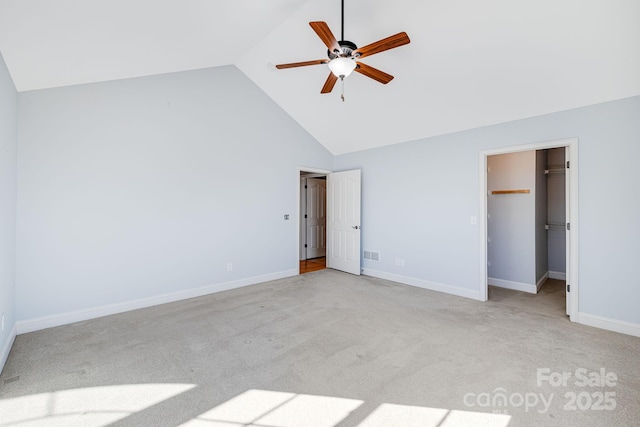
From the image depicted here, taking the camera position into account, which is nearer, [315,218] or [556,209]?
[556,209]

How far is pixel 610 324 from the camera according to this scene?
2.99 meters

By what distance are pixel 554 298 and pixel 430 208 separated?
2.10 meters

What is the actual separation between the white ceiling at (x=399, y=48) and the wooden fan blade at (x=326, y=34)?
96 centimetres

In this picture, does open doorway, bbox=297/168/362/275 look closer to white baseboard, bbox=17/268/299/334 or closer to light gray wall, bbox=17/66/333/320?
light gray wall, bbox=17/66/333/320

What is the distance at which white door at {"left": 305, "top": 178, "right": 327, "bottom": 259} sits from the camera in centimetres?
723

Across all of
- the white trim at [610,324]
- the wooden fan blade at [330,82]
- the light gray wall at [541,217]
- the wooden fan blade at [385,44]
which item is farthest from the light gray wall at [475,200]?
the wooden fan blade at [385,44]

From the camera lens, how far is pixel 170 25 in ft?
9.06

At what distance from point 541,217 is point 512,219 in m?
0.66

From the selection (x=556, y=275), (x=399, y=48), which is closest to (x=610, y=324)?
(x=556, y=275)

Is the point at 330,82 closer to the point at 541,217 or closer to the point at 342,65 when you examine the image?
the point at 342,65

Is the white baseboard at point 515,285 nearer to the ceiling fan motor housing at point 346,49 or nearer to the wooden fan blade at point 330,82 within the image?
the wooden fan blade at point 330,82

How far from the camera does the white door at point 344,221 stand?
5441 millimetres

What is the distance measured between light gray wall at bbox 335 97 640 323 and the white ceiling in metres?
0.25

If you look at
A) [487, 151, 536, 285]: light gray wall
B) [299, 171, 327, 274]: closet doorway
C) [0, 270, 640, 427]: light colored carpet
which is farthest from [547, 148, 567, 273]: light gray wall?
[299, 171, 327, 274]: closet doorway
